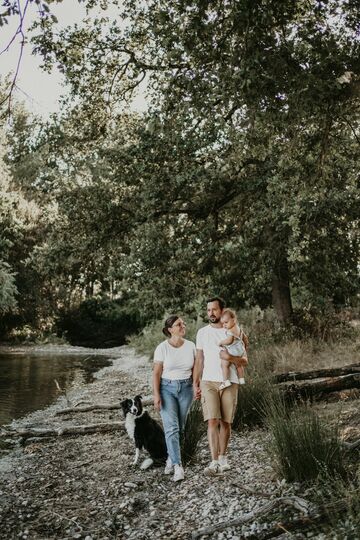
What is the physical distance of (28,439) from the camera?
32.9ft

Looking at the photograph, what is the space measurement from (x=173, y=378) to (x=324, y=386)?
3.65 m

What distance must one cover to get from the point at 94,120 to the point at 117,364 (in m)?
15.7

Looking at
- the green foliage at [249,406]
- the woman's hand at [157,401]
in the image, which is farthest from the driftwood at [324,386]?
the woman's hand at [157,401]

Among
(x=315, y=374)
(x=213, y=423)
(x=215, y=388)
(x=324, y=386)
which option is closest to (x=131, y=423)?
(x=213, y=423)

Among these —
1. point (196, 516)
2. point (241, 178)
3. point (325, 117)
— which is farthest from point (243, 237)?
point (196, 516)

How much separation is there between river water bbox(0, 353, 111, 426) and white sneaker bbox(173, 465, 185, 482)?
6.90 meters

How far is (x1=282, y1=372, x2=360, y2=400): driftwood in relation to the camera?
30.2 feet

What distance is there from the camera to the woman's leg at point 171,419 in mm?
6723

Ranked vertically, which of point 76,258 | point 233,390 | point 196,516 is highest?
point 76,258

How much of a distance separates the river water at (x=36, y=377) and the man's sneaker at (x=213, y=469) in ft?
23.5

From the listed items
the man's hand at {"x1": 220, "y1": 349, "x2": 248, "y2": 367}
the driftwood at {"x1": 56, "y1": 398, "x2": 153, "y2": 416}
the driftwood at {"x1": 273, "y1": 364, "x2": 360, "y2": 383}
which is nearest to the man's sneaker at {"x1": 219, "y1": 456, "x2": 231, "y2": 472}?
the man's hand at {"x1": 220, "y1": 349, "x2": 248, "y2": 367}

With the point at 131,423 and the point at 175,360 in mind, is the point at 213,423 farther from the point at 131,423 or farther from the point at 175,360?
the point at 131,423

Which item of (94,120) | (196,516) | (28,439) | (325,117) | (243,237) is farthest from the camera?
(243,237)

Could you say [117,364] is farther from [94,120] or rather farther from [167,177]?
[94,120]
